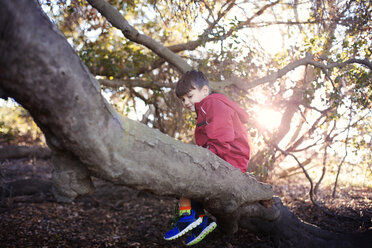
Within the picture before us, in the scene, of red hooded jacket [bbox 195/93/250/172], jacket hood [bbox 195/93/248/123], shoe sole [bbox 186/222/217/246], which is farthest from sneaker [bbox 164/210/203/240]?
jacket hood [bbox 195/93/248/123]

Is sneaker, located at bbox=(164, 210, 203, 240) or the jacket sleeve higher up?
the jacket sleeve

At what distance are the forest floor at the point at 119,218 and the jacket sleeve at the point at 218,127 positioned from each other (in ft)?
4.99

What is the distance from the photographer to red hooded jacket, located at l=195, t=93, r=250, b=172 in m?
2.54

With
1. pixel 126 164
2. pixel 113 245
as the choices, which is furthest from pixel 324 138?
pixel 126 164

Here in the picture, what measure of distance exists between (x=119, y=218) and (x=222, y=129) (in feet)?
10.7

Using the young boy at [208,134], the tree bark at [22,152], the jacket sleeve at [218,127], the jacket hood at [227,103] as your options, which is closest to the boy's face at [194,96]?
the young boy at [208,134]

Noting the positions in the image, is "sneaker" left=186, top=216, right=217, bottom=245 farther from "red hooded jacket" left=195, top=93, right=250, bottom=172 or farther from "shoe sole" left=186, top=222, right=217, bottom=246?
"red hooded jacket" left=195, top=93, right=250, bottom=172

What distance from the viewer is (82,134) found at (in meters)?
1.64

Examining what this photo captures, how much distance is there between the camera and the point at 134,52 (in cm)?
579

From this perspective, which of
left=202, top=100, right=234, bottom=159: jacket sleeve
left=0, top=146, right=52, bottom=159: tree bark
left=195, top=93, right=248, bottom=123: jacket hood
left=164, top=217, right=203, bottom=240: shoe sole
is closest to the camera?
left=164, top=217, right=203, bottom=240: shoe sole

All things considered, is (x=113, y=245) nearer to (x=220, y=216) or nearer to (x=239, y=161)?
(x=220, y=216)

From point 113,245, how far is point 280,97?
11.8 feet

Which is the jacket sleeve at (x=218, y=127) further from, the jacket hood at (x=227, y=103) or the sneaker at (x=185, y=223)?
the sneaker at (x=185, y=223)

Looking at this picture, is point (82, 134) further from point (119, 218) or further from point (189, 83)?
point (119, 218)
